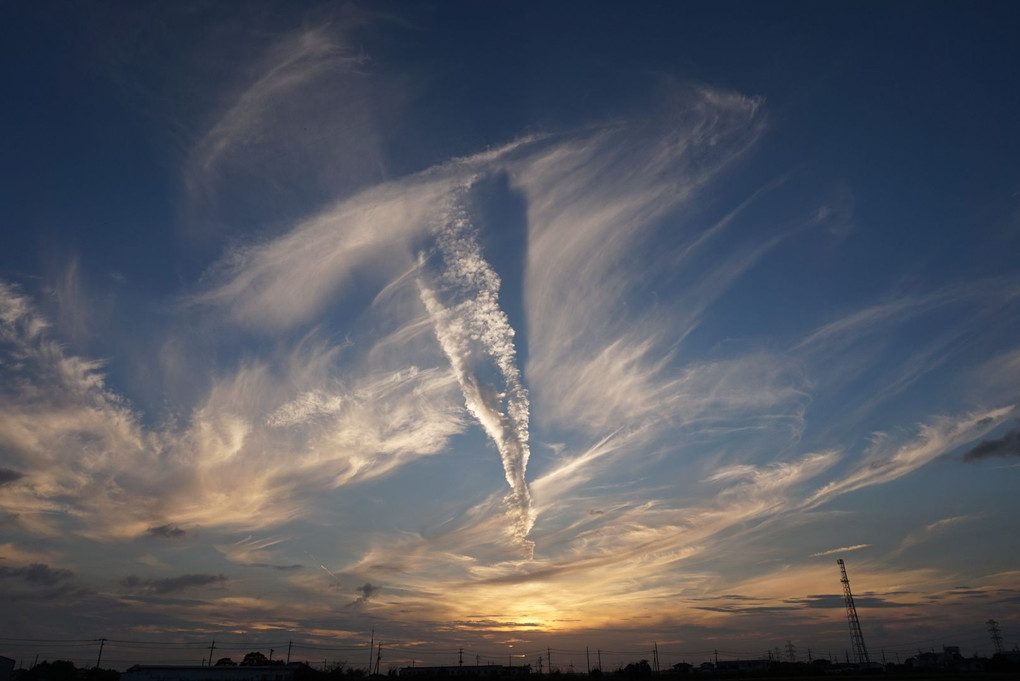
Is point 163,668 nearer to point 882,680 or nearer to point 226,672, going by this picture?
point 226,672

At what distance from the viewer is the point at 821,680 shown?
614 ft

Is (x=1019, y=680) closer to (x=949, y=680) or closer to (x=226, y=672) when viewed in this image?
(x=949, y=680)

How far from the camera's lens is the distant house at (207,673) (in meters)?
155

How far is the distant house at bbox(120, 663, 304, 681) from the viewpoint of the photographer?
15512cm

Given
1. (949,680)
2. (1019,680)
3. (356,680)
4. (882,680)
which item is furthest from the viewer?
(356,680)

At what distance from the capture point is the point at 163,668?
160 m

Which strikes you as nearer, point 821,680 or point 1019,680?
point 1019,680

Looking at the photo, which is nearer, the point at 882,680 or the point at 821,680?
the point at 882,680

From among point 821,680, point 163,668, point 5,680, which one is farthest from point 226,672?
point 821,680

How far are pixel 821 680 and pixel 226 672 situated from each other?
577ft

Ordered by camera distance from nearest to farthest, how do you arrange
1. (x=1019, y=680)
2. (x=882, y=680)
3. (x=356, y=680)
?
(x=1019, y=680) → (x=882, y=680) → (x=356, y=680)

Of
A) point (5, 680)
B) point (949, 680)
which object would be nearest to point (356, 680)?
point (5, 680)

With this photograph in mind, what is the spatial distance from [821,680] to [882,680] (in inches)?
828

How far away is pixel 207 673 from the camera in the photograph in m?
163
